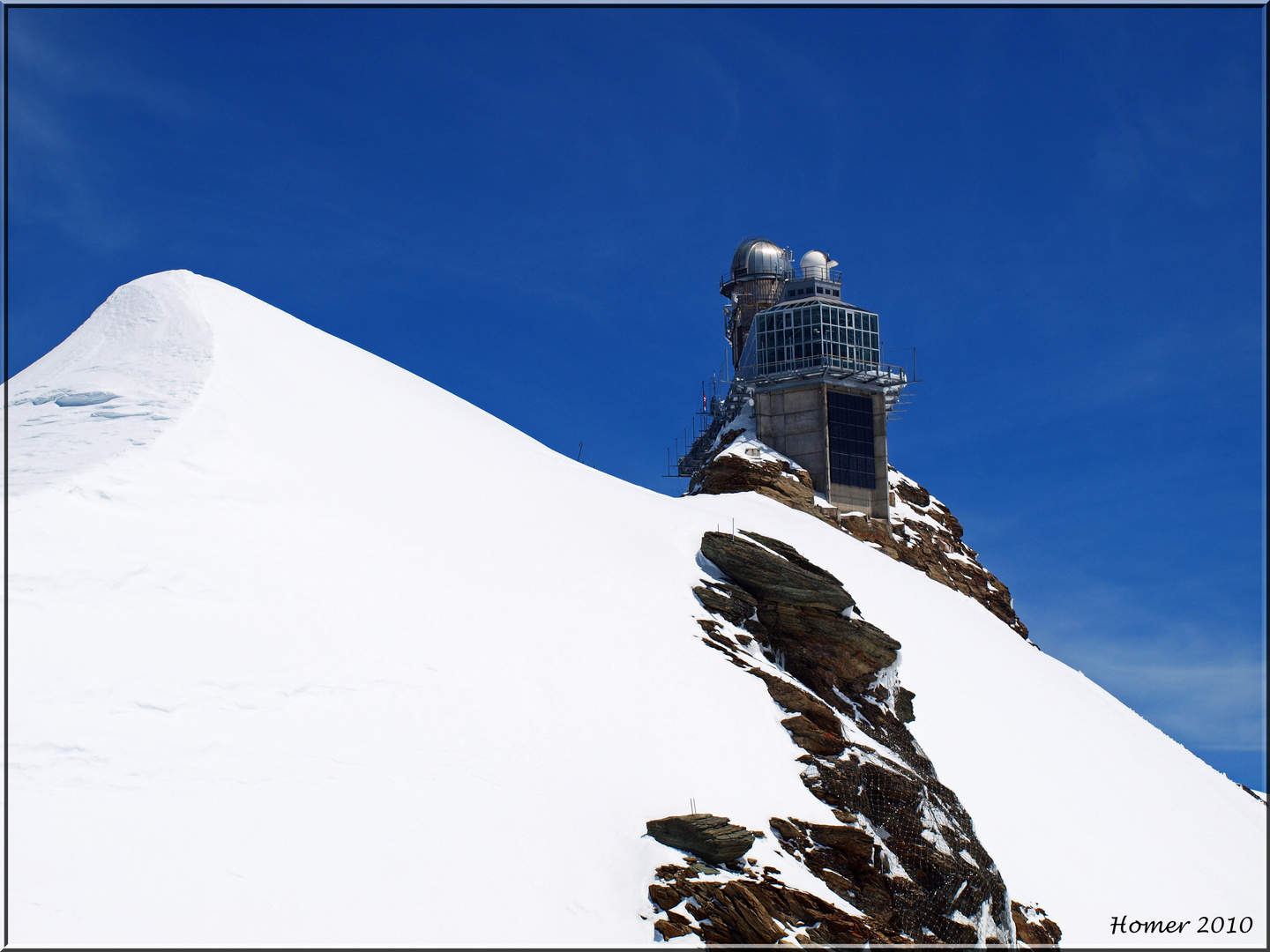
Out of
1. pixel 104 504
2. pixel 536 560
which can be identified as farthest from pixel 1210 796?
pixel 104 504

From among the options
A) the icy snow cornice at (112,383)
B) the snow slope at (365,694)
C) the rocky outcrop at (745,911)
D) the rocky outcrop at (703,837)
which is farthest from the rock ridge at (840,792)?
the icy snow cornice at (112,383)

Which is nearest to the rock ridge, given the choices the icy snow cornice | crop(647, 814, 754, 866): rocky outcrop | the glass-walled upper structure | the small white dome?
crop(647, 814, 754, 866): rocky outcrop

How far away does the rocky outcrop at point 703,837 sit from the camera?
69.6 ft

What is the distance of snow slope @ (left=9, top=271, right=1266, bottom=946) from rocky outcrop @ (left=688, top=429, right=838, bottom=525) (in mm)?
25258

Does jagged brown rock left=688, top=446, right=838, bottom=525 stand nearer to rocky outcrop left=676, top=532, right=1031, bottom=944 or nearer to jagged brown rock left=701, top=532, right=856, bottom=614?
rocky outcrop left=676, top=532, right=1031, bottom=944

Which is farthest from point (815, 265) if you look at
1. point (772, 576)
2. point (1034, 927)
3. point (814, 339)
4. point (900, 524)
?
point (1034, 927)

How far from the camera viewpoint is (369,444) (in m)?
33.6

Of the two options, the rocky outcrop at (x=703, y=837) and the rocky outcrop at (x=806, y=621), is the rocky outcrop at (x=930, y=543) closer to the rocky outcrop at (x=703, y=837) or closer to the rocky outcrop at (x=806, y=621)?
the rocky outcrop at (x=806, y=621)

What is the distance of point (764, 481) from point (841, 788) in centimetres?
4337

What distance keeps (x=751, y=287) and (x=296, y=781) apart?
80.8m

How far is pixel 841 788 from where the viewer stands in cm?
2648

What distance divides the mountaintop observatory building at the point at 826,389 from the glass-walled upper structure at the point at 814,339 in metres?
0.06

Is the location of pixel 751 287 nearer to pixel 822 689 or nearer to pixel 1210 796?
pixel 1210 796

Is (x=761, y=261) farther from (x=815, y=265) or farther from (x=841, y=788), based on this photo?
(x=841, y=788)
